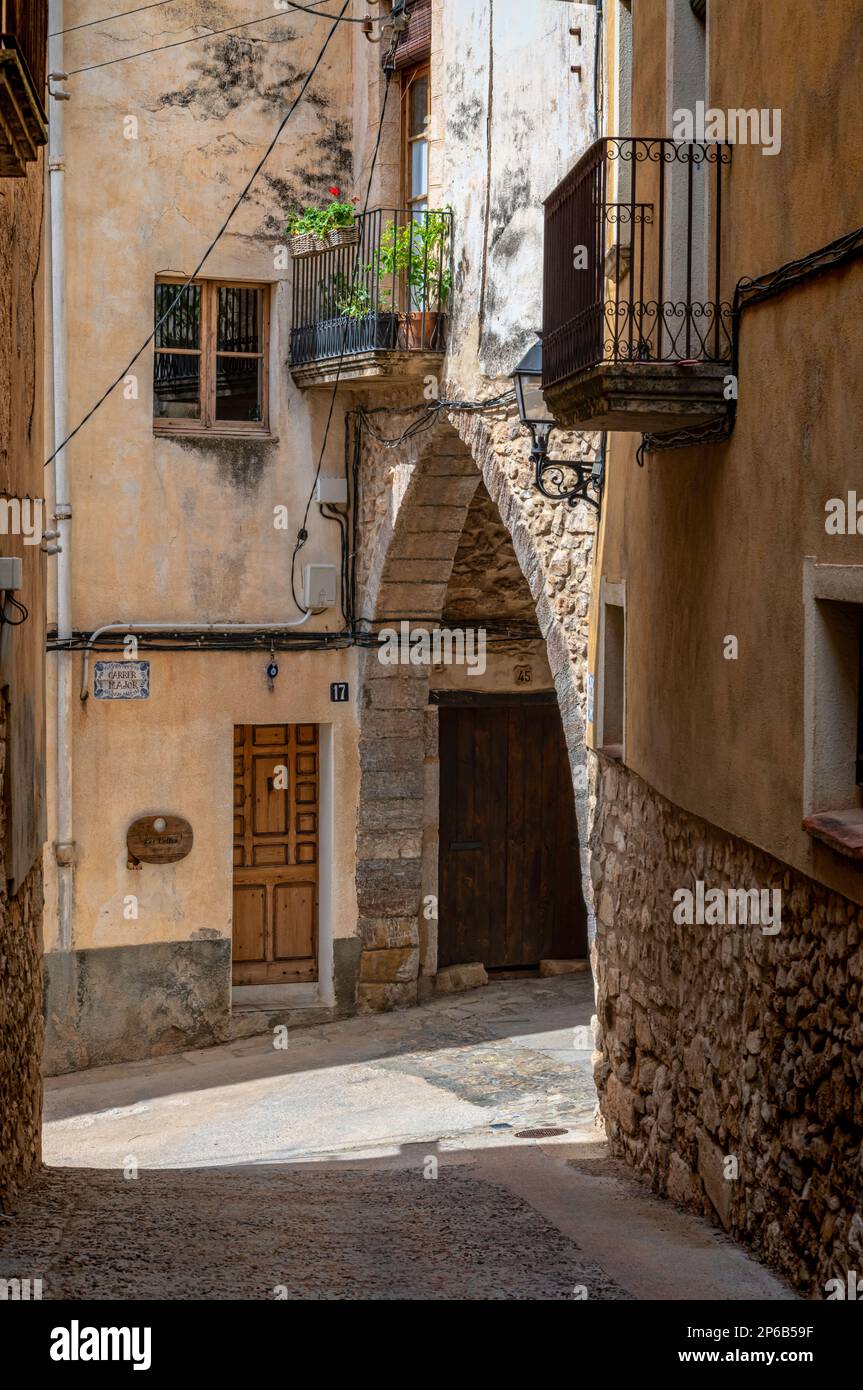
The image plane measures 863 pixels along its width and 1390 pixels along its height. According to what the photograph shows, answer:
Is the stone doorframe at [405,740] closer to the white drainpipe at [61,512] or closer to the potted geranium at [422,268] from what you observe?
the potted geranium at [422,268]

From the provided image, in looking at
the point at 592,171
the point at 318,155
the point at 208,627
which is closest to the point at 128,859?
the point at 208,627

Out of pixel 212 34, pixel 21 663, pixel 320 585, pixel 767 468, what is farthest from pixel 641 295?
pixel 212 34

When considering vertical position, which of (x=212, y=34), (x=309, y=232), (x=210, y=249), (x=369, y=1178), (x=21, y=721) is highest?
(x=212, y=34)

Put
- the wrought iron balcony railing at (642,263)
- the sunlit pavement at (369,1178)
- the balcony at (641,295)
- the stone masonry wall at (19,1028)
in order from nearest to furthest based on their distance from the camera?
the sunlit pavement at (369,1178) → the balcony at (641,295) → the wrought iron balcony railing at (642,263) → the stone masonry wall at (19,1028)

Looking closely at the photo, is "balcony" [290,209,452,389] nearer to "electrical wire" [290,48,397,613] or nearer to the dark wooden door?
"electrical wire" [290,48,397,613]

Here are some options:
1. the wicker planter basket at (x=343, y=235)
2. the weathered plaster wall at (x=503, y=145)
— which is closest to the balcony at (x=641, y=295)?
the weathered plaster wall at (x=503, y=145)

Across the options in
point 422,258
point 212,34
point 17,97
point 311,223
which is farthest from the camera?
point 212,34

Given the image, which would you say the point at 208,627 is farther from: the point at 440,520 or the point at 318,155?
the point at 318,155

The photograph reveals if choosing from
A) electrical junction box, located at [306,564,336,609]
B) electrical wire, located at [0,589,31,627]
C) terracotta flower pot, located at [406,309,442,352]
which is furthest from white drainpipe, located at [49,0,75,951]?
electrical wire, located at [0,589,31,627]

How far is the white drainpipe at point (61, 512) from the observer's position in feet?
43.7

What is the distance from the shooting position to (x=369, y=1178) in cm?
866

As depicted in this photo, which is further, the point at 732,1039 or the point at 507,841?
the point at 507,841

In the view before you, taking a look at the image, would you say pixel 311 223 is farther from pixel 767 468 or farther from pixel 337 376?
pixel 767 468

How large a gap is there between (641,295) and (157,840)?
8205mm
